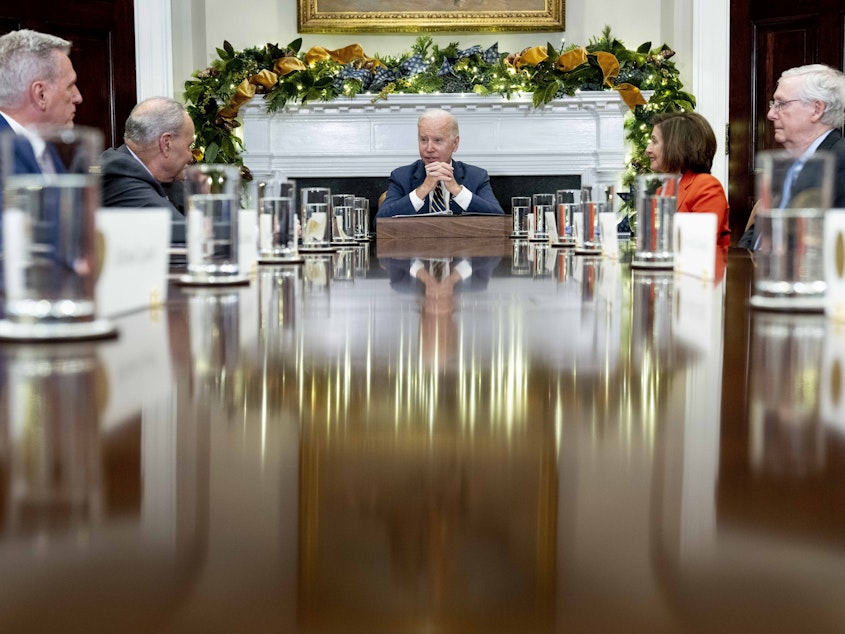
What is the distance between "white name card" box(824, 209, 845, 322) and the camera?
35.6 inches

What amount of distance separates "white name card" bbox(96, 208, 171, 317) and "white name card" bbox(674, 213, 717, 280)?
0.73 meters

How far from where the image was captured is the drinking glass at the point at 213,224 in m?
1.32

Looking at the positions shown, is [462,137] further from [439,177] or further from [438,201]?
[439,177]

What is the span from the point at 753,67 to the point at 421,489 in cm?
620

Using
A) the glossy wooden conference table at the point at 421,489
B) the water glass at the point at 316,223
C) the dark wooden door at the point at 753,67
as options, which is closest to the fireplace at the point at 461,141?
the dark wooden door at the point at 753,67

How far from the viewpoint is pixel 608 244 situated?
7.27 ft

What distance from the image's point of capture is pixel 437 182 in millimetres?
4723

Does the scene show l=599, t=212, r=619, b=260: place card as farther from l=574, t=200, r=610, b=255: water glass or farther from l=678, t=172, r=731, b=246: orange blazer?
l=678, t=172, r=731, b=246: orange blazer

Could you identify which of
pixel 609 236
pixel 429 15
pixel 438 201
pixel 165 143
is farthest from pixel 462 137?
pixel 609 236

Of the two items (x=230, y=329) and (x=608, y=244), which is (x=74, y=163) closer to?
(x=230, y=329)

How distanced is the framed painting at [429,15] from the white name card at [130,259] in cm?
566

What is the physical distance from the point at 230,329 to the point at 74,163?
20cm

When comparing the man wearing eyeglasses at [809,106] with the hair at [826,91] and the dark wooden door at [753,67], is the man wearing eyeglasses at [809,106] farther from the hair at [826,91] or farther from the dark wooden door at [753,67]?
the dark wooden door at [753,67]

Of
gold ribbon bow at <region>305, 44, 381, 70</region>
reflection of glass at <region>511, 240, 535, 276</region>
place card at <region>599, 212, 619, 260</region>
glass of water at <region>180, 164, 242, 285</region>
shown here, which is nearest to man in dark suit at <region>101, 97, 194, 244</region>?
reflection of glass at <region>511, 240, 535, 276</region>
